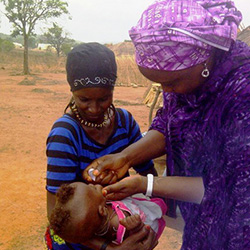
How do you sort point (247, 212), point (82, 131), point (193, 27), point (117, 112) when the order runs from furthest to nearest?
point (117, 112) → point (82, 131) → point (247, 212) → point (193, 27)

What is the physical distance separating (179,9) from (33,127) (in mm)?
→ 7084

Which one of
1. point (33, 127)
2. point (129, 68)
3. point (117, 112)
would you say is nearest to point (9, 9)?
point (129, 68)

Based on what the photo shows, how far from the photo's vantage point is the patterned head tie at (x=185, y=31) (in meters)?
1.25

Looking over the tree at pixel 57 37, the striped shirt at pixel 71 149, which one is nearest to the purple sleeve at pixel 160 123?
the striped shirt at pixel 71 149

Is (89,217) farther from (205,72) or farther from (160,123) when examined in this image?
(205,72)

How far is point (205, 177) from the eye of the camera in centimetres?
155

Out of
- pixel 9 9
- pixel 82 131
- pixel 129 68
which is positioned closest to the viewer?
pixel 82 131

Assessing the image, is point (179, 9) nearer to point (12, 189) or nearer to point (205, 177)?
point (205, 177)

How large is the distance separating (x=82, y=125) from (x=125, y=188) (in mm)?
405

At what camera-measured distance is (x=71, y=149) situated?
60.5 inches

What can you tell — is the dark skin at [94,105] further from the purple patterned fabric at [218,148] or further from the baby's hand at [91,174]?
the purple patterned fabric at [218,148]

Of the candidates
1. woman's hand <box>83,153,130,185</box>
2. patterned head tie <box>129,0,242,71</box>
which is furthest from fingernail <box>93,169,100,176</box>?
patterned head tie <box>129,0,242,71</box>

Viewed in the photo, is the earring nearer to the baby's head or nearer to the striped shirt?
the striped shirt

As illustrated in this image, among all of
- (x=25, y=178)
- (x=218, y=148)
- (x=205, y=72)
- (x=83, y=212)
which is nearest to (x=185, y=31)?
(x=205, y=72)
